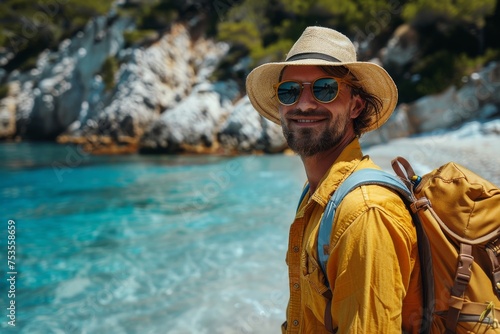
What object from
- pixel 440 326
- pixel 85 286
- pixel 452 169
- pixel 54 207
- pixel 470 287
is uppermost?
pixel 452 169

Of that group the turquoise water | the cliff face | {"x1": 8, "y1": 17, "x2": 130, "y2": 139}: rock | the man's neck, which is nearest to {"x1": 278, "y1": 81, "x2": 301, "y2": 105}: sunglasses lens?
the man's neck

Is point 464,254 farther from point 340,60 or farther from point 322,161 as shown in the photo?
point 340,60

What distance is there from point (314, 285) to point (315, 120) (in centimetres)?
67

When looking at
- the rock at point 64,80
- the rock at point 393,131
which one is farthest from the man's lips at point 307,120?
the rock at point 64,80

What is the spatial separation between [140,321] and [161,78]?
24.4 metres

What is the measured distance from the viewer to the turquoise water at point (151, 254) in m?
4.40

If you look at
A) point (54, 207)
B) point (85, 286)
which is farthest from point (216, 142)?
point (85, 286)

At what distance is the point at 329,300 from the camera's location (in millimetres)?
1374

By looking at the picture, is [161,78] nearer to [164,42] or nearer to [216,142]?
[164,42]

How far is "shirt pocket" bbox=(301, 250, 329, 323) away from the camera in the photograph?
4.52ft

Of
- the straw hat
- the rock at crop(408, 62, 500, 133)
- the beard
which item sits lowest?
the rock at crop(408, 62, 500, 133)

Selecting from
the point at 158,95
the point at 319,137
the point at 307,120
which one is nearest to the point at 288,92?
the point at 307,120

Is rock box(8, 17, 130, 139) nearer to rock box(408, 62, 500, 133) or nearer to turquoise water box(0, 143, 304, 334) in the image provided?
turquoise water box(0, 143, 304, 334)

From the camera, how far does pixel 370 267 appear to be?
3.82 feet
